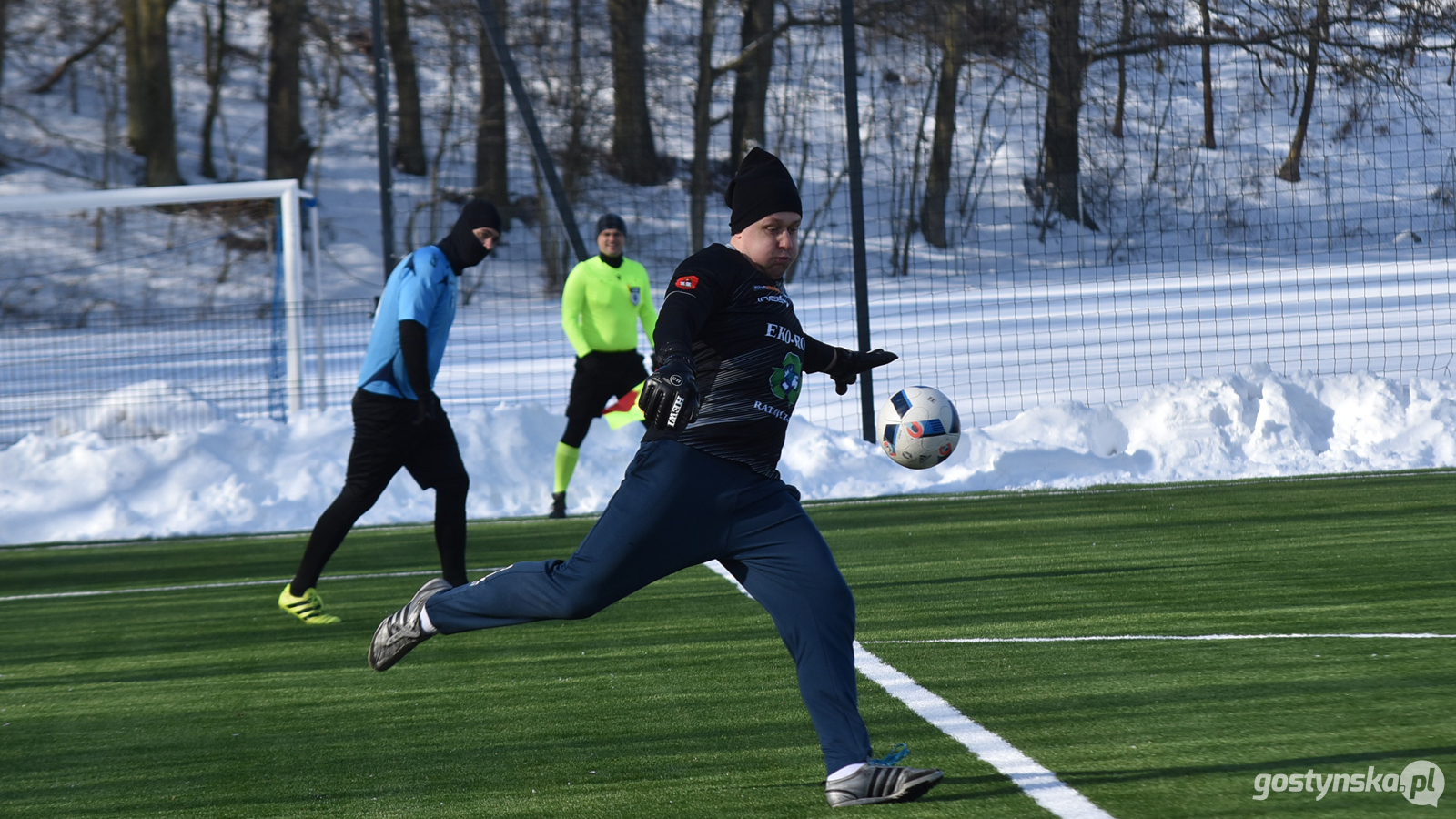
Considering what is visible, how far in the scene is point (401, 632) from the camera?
4152mm

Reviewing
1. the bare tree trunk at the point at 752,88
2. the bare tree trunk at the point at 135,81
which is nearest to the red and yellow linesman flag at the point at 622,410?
the bare tree trunk at the point at 752,88

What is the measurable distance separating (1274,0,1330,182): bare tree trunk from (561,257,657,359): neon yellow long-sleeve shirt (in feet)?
22.3

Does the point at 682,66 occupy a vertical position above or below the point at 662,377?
above

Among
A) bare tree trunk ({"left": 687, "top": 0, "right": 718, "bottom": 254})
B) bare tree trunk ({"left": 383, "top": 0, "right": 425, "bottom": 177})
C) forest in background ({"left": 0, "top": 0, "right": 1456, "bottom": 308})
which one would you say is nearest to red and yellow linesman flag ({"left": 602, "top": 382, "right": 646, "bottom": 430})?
forest in background ({"left": 0, "top": 0, "right": 1456, "bottom": 308})

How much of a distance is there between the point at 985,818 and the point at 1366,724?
1.37 m

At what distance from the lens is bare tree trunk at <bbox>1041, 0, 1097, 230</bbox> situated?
13.1m

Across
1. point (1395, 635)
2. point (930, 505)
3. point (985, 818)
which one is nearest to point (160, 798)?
point (985, 818)

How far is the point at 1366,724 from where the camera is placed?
3.95 metres

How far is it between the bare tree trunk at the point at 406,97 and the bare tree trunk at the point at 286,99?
1650 centimetres

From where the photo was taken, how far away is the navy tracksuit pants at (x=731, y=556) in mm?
3592

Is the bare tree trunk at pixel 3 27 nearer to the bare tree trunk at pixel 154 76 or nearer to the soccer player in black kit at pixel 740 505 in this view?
the bare tree trunk at pixel 154 76

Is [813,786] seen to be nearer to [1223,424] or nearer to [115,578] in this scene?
[115,578]

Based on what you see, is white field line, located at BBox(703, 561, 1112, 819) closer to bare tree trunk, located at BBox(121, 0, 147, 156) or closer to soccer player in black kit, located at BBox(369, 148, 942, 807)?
soccer player in black kit, located at BBox(369, 148, 942, 807)

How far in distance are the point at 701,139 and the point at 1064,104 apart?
3989mm
